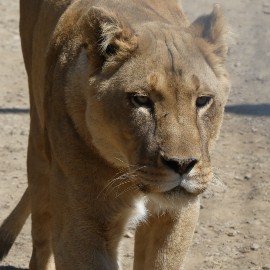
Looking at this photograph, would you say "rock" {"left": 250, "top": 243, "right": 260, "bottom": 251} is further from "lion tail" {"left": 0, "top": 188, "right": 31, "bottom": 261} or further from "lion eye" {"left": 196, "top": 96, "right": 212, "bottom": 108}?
"lion eye" {"left": 196, "top": 96, "right": 212, "bottom": 108}

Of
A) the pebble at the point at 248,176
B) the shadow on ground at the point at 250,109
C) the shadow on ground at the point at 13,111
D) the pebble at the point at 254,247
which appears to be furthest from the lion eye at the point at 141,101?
the shadow on ground at the point at 13,111

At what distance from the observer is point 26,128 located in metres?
7.19

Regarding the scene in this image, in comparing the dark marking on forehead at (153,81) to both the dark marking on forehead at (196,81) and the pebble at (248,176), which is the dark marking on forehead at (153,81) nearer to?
the dark marking on forehead at (196,81)

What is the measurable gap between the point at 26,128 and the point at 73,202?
10.4ft

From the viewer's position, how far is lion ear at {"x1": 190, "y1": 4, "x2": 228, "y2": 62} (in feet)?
13.7

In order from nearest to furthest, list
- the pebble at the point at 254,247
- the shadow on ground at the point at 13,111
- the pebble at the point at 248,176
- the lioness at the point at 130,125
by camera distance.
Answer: the lioness at the point at 130,125, the pebble at the point at 254,247, the pebble at the point at 248,176, the shadow on ground at the point at 13,111

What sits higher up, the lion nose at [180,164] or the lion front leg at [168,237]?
the lion nose at [180,164]

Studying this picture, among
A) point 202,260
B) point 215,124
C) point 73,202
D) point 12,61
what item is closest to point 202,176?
point 215,124

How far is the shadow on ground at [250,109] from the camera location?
281 inches

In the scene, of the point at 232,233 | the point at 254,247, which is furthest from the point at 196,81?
the point at 232,233

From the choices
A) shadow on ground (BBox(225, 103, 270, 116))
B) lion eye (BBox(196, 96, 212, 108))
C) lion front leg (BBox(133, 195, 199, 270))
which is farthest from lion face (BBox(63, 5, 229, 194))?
shadow on ground (BBox(225, 103, 270, 116))

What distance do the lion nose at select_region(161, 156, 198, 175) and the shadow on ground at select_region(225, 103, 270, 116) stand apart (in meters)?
3.54

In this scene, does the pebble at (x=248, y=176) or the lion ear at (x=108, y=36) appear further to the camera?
the pebble at (x=248, y=176)

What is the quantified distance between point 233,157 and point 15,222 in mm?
1553
